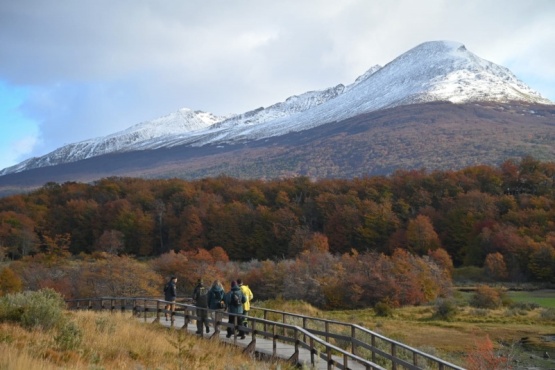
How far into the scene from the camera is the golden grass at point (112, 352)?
31.7ft

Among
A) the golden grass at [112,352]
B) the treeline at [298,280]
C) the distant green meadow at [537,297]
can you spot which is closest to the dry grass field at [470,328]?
the distant green meadow at [537,297]

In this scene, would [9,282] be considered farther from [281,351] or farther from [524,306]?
[281,351]

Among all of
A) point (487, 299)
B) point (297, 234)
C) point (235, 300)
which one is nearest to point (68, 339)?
point (235, 300)

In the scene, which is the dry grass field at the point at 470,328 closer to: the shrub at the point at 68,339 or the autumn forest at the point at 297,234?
the autumn forest at the point at 297,234

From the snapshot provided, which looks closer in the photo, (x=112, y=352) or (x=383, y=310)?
(x=112, y=352)

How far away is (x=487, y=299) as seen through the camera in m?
49.1

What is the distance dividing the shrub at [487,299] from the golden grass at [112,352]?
37.5 metres

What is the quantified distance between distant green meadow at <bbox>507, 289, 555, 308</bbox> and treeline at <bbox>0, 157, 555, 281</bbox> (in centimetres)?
484

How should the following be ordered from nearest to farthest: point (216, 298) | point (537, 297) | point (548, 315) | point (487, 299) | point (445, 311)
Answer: point (216, 298) → point (548, 315) → point (445, 311) → point (487, 299) → point (537, 297)

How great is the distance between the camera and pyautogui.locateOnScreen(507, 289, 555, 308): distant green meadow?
49.8m

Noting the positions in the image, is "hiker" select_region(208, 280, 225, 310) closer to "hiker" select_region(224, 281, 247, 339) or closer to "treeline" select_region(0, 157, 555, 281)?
"hiker" select_region(224, 281, 247, 339)

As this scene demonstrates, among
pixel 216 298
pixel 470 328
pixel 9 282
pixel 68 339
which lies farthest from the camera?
pixel 9 282

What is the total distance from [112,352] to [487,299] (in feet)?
138

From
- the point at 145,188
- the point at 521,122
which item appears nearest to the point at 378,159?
the point at 521,122
